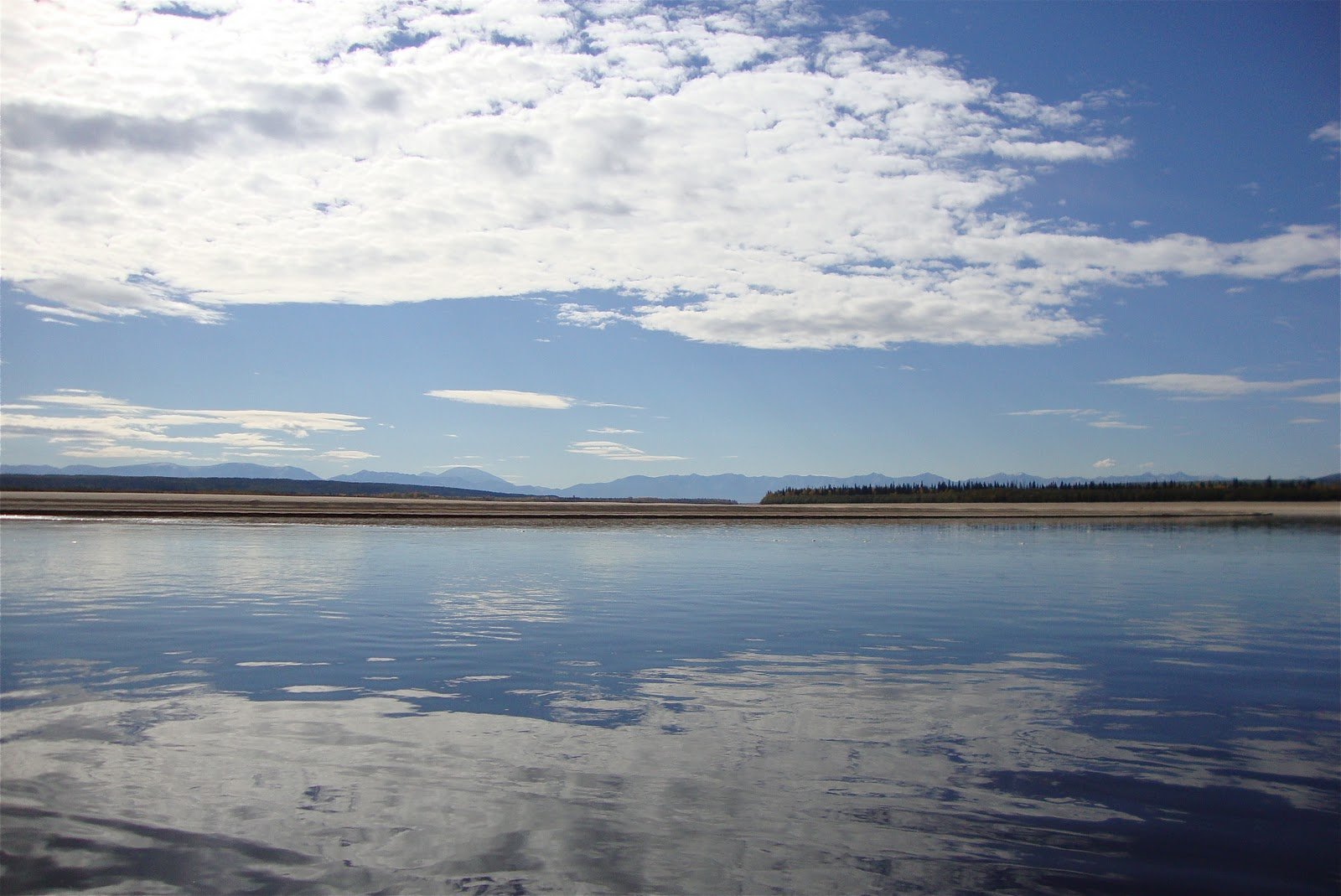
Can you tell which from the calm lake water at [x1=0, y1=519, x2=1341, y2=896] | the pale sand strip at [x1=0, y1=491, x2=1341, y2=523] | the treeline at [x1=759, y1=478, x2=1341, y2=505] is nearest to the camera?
the calm lake water at [x1=0, y1=519, x2=1341, y2=896]

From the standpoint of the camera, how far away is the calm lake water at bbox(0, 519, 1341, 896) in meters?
7.34

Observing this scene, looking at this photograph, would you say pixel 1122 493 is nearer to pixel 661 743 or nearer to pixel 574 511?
pixel 574 511

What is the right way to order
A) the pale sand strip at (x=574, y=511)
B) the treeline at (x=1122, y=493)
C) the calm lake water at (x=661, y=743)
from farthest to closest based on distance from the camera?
the treeline at (x=1122, y=493), the pale sand strip at (x=574, y=511), the calm lake water at (x=661, y=743)

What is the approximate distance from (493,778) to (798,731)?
405 cm

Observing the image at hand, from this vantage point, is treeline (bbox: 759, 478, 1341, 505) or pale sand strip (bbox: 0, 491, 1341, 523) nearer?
pale sand strip (bbox: 0, 491, 1341, 523)

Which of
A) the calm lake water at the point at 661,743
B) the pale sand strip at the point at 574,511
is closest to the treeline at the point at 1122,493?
the pale sand strip at the point at 574,511

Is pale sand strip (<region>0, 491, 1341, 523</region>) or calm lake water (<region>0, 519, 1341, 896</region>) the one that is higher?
pale sand strip (<region>0, 491, 1341, 523</region>)

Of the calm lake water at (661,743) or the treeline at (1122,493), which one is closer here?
the calm lake water at (661,743)

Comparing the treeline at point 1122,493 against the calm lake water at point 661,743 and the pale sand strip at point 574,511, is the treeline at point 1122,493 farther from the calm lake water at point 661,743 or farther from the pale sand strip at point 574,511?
the calm lake water at point 661,743

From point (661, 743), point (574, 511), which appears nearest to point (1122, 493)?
point (574, 511)

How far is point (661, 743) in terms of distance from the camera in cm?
1060

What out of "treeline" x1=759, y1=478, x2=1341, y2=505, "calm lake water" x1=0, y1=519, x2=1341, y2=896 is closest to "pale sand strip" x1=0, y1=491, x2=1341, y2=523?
"treeline" x1=759, y1=478, x2=1341, y2=505

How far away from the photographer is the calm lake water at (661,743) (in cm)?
734

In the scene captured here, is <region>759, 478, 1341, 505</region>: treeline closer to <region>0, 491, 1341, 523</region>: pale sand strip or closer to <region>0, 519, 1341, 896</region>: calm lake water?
<region>0, 491, 1341, 523</region>: pale sand strip
